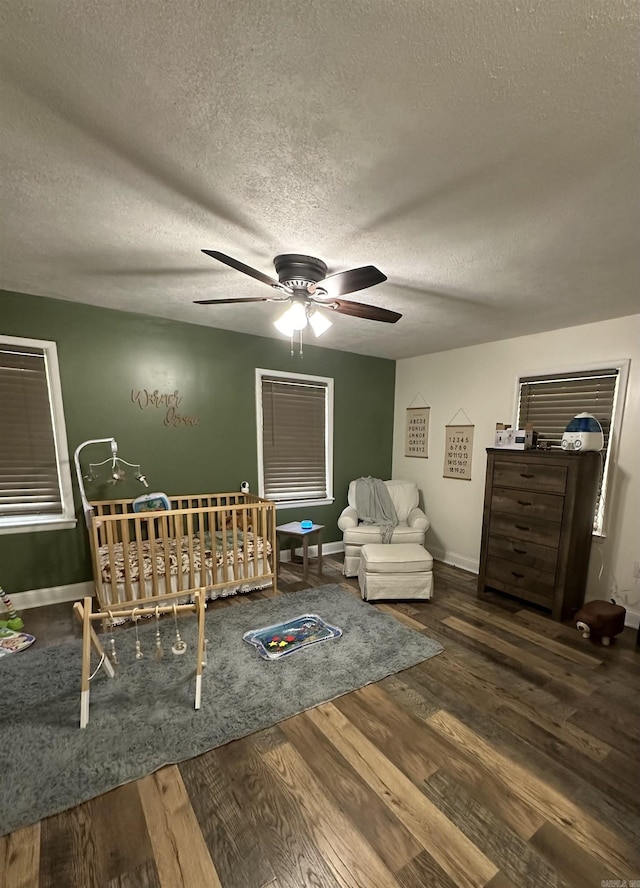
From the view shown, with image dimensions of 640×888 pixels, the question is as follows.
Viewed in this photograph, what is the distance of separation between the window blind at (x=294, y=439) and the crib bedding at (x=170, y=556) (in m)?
0.90

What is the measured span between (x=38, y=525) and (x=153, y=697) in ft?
5.88

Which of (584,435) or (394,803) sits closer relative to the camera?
(394,803)

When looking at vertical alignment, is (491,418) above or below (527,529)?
above

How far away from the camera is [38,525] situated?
2.80 meters

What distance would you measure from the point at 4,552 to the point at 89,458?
919mm

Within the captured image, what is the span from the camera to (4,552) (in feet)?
8.97

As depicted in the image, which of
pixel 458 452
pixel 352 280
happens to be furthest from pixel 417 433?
pixel 352 280

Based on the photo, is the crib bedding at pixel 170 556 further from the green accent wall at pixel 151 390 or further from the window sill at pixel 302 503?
the window sill at pixel 302 503

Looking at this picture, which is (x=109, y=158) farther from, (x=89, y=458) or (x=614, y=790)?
(x=614, y=790)

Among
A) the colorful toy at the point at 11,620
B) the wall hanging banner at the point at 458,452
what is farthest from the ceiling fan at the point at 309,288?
the colorful toy at the point at 11,620

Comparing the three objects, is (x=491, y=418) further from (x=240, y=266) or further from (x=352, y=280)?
(x=240, y=266)

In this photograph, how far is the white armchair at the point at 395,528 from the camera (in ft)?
11.7

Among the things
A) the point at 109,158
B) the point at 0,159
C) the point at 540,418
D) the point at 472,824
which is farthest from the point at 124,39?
the point at 540,418

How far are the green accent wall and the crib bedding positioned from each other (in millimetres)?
551
